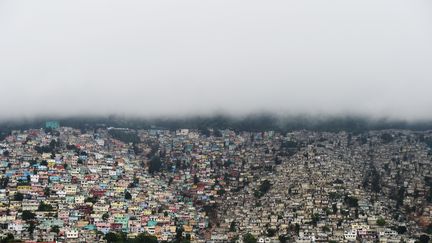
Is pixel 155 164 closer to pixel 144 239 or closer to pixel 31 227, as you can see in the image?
pixel 31 227

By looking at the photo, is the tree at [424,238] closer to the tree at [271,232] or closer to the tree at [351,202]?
the tree at [351,202]

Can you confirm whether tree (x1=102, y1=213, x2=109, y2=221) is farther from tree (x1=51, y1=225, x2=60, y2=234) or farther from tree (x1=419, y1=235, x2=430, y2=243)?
tree (x1=419, y1=235, x2=430, y2=243)

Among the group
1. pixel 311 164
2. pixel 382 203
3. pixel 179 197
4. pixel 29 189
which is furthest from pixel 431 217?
pixel 29 189

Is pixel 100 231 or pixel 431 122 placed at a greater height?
pixel 431 122

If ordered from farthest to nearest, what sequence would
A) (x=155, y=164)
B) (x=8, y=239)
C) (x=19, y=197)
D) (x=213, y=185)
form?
(x=155, y=164) → (x=213, y=185) → (x=19, y=197) → (x=8, y=239)

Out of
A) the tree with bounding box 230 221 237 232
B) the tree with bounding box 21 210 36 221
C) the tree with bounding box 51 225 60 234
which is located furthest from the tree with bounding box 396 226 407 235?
the tree with bounding box 21 210 36 221

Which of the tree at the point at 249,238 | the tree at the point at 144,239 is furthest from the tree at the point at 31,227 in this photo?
the tree at the point at 249,238

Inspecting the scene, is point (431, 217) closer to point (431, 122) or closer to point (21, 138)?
point (431, 122)

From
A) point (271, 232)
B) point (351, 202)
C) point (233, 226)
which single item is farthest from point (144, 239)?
point (351, 202)
